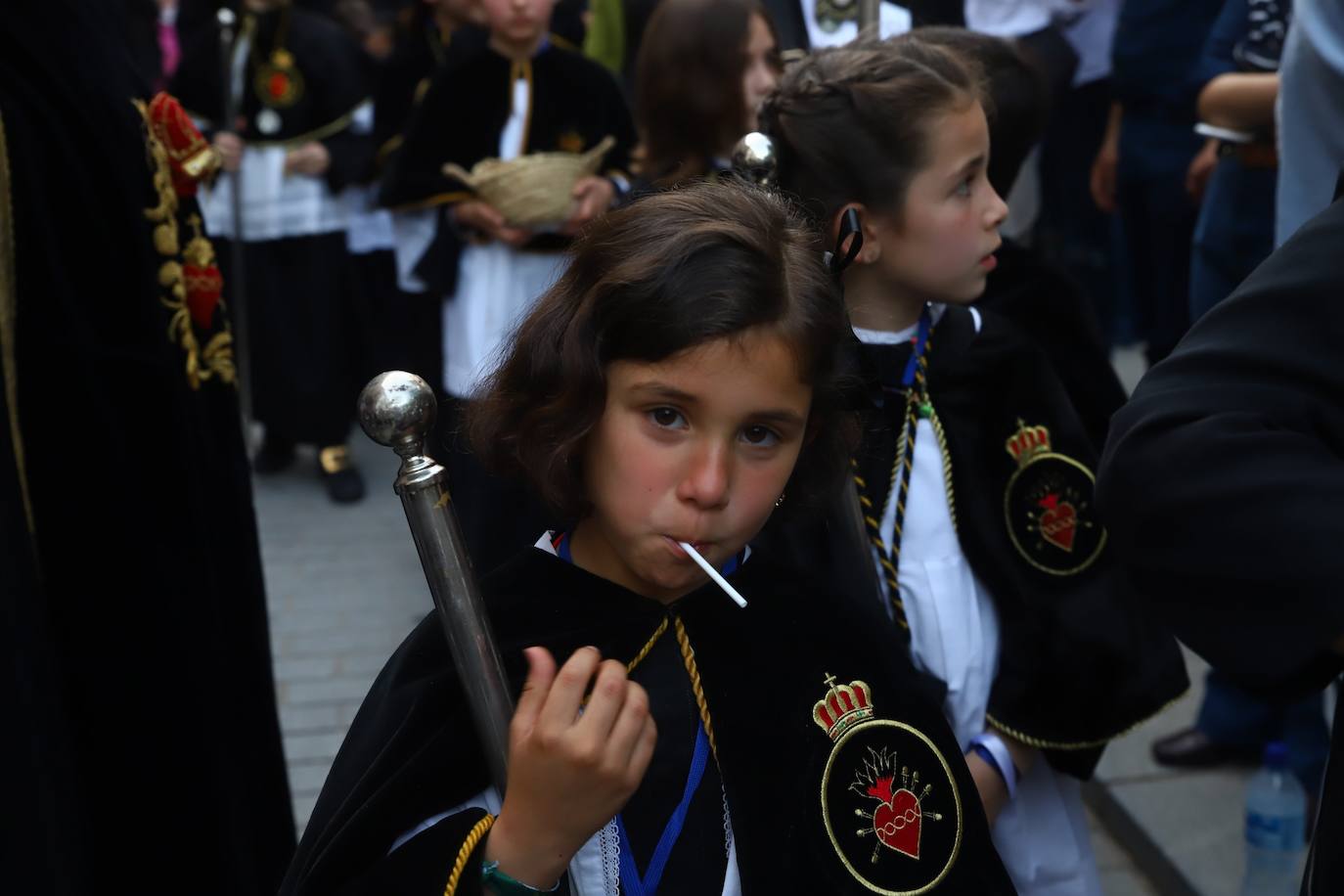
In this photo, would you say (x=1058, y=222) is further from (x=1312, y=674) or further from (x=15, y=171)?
(x=1312, y=674)

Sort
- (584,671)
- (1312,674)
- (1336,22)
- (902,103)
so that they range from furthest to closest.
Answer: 1. (1336,22)
2. (902,103)
3. (584,671)
4. (1312,674)

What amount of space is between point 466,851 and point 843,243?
933 mm

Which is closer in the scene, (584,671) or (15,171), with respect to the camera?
(584,671)

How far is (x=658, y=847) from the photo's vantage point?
5.54ft

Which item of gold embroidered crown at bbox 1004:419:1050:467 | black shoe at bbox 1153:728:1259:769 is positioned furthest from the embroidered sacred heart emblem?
black shoe at bbox 1153:728:1259:769

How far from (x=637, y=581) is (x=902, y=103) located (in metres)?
0.88

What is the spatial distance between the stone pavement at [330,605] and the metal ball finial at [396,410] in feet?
8.61

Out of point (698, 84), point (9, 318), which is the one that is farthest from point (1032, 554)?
point (698, 84)

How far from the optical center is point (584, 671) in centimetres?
146

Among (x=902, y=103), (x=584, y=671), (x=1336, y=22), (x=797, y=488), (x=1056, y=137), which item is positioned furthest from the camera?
Answer: (x=1056, y=137)

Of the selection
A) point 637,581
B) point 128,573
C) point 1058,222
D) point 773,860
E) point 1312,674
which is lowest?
point 1058,222

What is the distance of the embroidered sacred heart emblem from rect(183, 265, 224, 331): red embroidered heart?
1561mm

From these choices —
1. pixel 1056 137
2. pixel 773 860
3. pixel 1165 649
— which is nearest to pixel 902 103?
pixel 1165 649

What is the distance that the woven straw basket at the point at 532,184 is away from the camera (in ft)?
14.7
